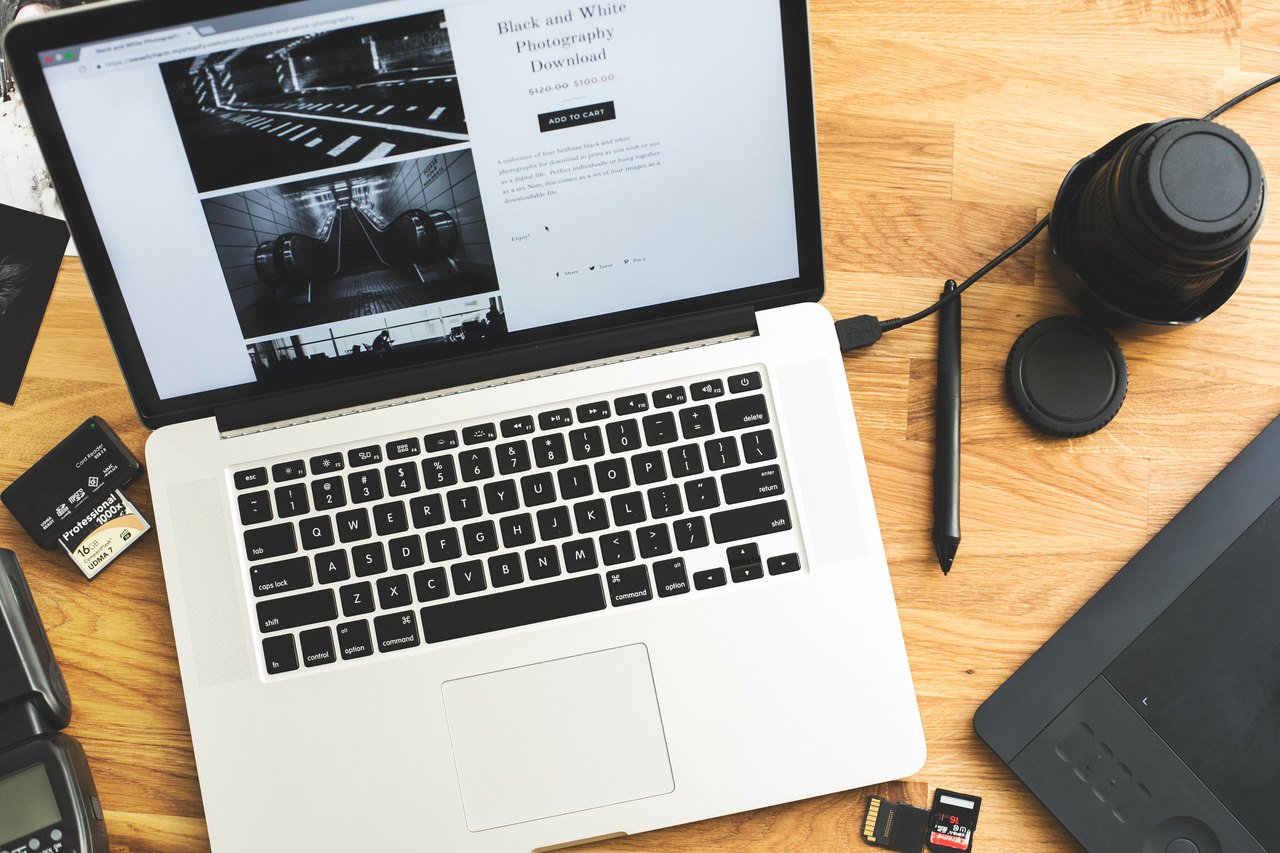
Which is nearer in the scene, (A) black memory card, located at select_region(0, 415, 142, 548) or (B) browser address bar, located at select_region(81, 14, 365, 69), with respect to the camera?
(B) browser address bar, located at select_region(81, 14, 365, 69)

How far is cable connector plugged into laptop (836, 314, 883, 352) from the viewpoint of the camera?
2.46 ft

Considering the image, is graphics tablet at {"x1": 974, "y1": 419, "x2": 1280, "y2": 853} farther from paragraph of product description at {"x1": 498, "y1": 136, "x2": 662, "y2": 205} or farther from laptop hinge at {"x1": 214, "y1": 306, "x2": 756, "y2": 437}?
paragraph of product description at {"x1": 498, "y1": 136, "x2": 662, "y2": 205}

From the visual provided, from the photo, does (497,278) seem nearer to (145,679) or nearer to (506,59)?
(506,59)

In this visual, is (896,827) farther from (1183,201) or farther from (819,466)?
(1183,201)

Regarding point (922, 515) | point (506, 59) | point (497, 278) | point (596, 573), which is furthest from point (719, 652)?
point (506, 59)

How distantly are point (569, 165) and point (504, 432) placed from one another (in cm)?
20

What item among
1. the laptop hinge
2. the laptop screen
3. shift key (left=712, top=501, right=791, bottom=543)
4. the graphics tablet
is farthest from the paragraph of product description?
the graphics tablet

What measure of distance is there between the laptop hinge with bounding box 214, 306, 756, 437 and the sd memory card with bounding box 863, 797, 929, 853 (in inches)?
15.1

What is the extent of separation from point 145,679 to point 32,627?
10 centimetres

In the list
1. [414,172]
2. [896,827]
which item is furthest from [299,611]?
[896,827]

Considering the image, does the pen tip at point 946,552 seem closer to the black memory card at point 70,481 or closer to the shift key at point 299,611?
the shift key at point 299,611

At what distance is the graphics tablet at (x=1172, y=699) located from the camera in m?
0.67

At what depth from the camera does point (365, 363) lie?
2.28 feet

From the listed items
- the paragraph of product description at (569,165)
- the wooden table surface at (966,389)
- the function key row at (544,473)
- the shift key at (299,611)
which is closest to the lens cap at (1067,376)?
the wooden table surface at (966,389)
